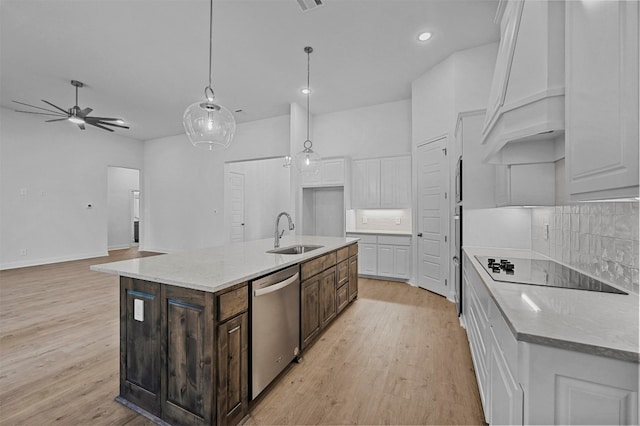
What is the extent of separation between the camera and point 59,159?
20.8 feet

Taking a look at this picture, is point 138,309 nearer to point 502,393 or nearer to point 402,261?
point 502,393

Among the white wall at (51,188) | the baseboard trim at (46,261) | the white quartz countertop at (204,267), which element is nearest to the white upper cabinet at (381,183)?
the white quartz countertop at (204,267)

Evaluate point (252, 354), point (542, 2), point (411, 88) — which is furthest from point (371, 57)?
point (252, 354)

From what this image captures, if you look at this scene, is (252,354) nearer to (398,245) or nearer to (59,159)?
(398,245)

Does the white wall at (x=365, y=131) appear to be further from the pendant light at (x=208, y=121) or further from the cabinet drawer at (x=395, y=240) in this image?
the pendant light at (x=208, y=121)

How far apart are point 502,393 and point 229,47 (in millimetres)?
4339

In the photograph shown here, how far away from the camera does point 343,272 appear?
333 cm

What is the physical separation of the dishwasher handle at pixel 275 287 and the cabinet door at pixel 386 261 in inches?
121

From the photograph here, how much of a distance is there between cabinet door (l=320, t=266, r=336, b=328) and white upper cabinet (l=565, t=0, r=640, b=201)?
2.07 meters

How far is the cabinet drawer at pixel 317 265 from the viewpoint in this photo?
2321mm

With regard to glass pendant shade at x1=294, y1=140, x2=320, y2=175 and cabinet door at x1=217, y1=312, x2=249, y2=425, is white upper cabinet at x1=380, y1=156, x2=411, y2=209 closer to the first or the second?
glass pendant shade at x1=294, y1=140, x2=320, y2=175

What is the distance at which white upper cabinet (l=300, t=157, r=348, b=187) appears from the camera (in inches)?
210

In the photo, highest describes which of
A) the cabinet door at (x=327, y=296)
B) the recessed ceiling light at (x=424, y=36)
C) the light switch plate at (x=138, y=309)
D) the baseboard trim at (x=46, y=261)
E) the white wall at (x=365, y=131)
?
the recessed ceiling light at (x=424, y=36)

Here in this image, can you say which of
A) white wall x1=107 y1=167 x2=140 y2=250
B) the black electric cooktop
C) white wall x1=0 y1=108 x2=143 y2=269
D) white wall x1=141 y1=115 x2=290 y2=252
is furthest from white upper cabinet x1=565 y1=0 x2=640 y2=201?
white wall x1=107 y1=167 x2=140 y2=250
